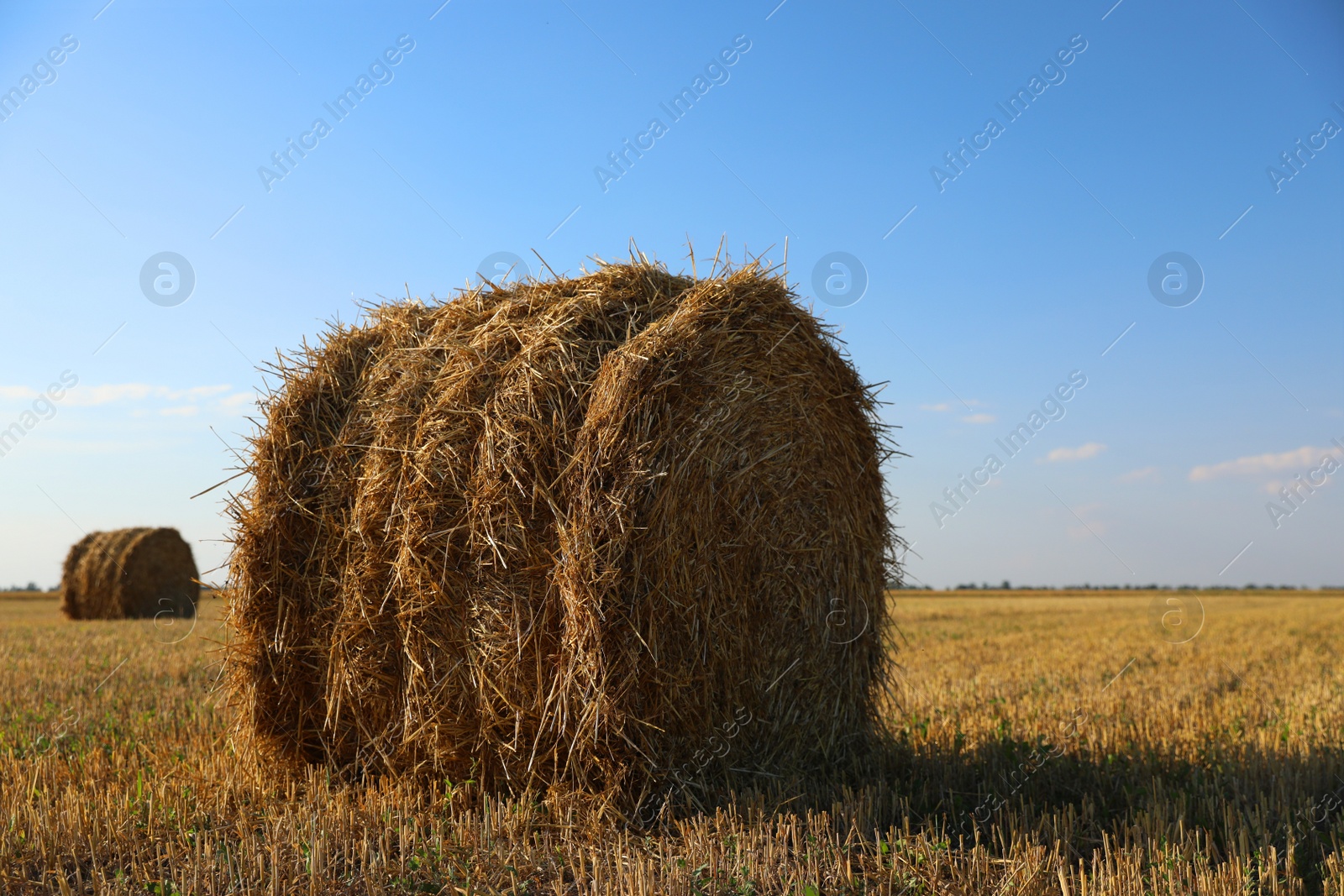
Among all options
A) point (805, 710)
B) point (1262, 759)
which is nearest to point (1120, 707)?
point (1262, 759)

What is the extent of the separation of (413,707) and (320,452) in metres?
1.62

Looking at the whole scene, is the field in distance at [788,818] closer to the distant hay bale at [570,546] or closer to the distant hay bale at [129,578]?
the distant hay bale at [570,546]

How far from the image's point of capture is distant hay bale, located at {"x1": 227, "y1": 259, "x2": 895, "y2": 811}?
428 centimetres

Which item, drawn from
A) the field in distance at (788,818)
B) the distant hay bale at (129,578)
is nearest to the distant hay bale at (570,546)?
the field in distance at (788,818)

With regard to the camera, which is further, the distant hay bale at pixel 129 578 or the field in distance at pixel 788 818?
the distant hay bale at pixel 129 578

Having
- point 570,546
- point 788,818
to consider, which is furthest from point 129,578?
point 788,818

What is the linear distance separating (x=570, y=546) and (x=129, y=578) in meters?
18.6

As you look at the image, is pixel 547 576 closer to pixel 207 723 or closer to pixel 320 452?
pixel 320 452

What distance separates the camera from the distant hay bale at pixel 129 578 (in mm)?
18891

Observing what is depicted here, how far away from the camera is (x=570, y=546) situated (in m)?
4.20

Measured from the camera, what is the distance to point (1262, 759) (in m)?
5.41

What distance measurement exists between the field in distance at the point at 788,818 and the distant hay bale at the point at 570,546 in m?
0.34

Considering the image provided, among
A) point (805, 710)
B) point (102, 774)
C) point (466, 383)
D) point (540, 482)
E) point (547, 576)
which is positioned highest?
point (466, 383)

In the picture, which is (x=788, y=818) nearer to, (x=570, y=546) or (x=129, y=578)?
(x=570, y=546)
